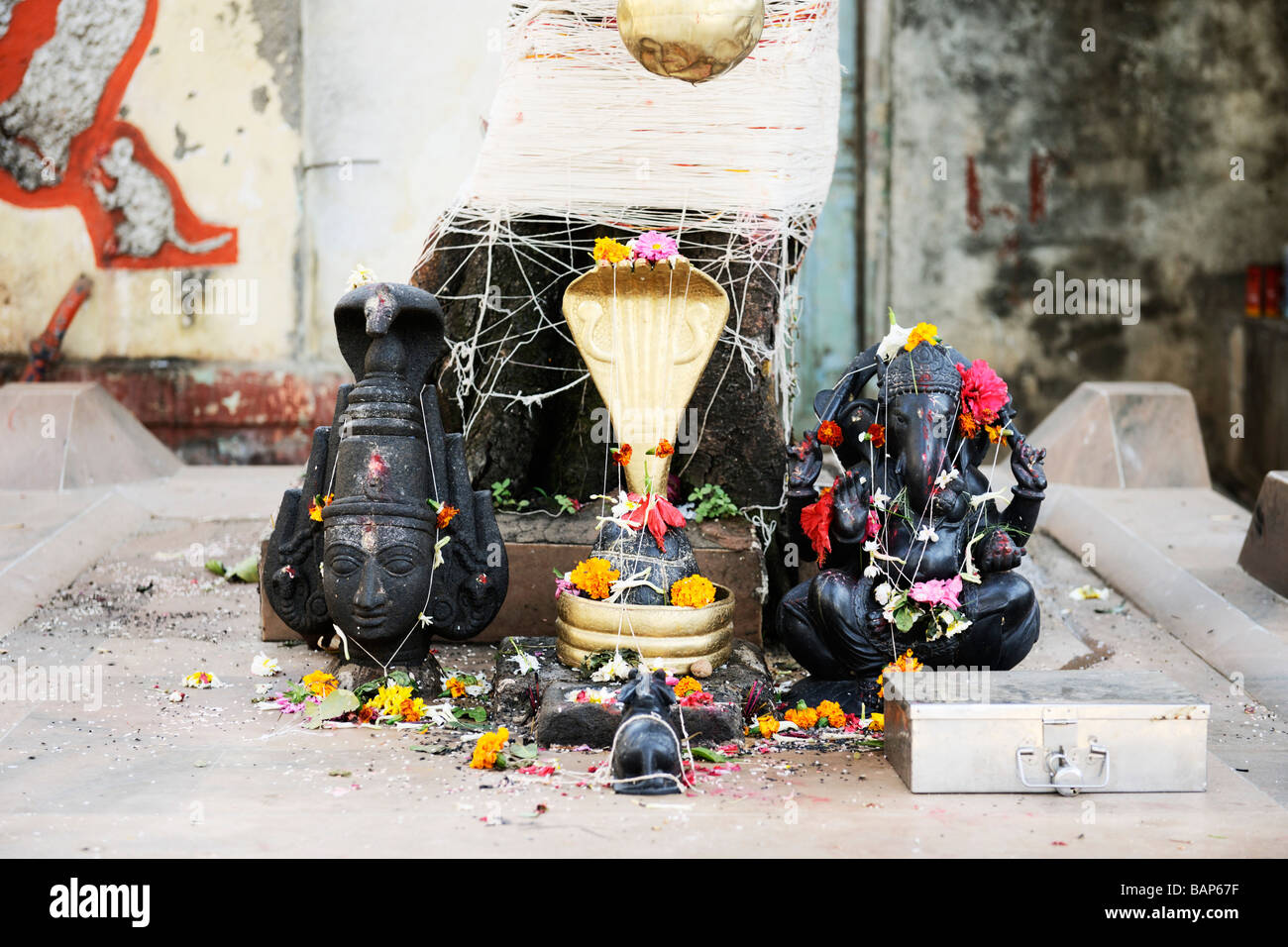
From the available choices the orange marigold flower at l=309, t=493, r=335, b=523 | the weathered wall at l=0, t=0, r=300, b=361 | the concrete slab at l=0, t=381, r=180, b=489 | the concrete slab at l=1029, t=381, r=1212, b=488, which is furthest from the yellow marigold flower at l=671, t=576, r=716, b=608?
the weathered wall at l=0, t=0, r=300, b=361

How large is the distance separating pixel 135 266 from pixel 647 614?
529 centimetres

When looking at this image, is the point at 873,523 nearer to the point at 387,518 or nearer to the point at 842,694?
the point at 842,694

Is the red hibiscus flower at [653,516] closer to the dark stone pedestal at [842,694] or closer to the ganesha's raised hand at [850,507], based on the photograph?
the ganesha's raised hand at [850,507]

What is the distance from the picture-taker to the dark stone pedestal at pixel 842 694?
4.09 metres

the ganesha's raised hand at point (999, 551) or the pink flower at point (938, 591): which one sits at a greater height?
the ganesha's raised hand at point (999, 551)

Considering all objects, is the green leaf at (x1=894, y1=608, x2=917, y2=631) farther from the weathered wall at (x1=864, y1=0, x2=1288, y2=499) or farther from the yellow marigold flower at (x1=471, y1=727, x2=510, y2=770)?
the weathered wall at (x1=864, y1=0, x2=1288, y2=499)

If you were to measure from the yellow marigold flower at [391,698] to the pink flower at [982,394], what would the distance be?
175cm

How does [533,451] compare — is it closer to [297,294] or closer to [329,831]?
[329,831]

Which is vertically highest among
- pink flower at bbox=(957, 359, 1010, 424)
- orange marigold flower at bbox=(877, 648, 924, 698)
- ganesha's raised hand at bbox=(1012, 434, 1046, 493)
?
pink flower at bbox=(957, 359, 1010, 424)

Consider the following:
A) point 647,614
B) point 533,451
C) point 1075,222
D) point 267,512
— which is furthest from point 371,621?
point 1075,222

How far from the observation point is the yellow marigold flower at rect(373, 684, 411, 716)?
13.3 ft

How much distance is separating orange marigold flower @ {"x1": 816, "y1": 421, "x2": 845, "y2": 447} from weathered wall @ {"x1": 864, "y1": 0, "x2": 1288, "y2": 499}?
457cm

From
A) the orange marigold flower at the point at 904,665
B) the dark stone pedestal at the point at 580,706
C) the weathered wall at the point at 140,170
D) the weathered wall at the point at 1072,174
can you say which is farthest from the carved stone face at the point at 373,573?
the weathered wall at the point at 1072,174

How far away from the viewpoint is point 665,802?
3412 mm
